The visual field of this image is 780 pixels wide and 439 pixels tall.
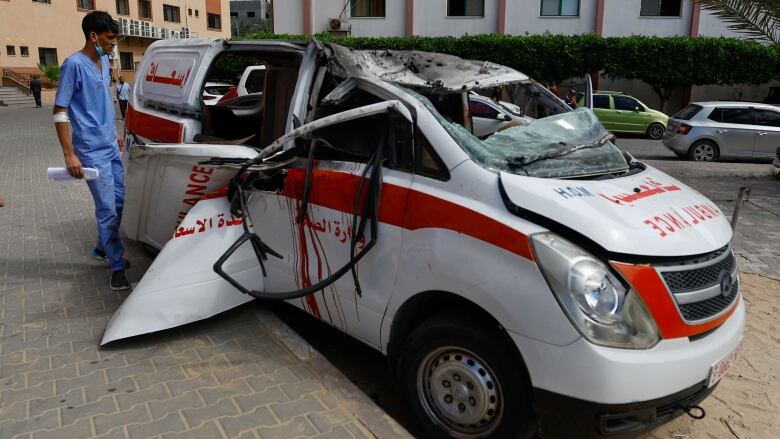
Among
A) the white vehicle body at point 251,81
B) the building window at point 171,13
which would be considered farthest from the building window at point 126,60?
the white vehicle body at point 251,81

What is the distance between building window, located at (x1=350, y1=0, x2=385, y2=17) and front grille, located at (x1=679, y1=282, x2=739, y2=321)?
2688 centimetres

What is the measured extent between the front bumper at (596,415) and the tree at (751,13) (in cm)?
884

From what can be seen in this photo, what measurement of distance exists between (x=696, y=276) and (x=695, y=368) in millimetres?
397

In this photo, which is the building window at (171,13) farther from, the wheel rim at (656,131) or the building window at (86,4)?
the wheel rim at (656,131)

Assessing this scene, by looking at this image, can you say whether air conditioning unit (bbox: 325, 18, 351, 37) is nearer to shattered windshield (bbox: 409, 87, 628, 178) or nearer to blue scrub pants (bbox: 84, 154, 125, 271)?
blue scrub pants (bbox: 84, 154, 125, 271)

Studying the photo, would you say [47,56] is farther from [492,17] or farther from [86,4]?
[492,17]

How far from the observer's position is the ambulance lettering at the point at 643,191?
283 cm

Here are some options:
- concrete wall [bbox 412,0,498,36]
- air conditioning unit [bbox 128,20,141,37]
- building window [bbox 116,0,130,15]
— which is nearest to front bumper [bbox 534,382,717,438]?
concrete wall [bbox 412,0,498,36]

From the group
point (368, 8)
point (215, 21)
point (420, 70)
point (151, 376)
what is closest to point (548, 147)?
point (420, 70)

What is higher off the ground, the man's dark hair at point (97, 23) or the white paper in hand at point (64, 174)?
the man's dark hair at point (97, 23)

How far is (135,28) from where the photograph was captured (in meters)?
45.8

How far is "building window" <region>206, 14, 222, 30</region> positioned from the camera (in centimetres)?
5825

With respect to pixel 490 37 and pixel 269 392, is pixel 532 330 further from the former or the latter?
pixel 490 37

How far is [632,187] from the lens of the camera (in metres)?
3.06
